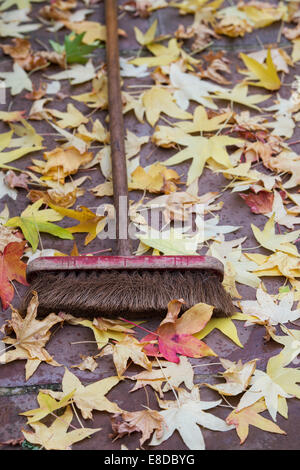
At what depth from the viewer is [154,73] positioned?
254cm

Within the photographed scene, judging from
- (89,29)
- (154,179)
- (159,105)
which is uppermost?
(89,29)

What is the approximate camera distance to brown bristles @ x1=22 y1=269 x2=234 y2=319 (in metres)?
1.65

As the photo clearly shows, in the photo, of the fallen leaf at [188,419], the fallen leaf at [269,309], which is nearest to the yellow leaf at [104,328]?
the fallen leaf at [188,419]

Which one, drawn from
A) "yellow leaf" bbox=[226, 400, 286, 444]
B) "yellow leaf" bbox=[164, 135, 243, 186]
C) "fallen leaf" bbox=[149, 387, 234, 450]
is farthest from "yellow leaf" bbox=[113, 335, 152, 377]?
"yellow leaf" bbox=[164, 135, 243, 186]

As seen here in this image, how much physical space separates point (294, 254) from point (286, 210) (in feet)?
0.71

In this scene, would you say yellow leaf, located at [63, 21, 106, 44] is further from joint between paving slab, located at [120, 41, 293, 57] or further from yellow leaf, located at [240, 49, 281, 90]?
yellow leaf, located at [240, 49, 281, 90]

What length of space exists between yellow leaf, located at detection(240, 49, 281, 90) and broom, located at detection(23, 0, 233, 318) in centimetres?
114

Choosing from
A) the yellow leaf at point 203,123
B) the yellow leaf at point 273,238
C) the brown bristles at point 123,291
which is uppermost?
the yellow leaf at point 203,123

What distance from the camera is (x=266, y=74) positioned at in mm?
2500

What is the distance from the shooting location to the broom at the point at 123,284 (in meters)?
1.65

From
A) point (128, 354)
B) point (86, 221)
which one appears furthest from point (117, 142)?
point (128, 354)

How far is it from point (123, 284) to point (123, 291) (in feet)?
0.07

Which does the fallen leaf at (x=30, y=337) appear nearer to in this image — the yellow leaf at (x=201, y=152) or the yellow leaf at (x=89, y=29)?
the yellow leaf at (x=201, y=152)
